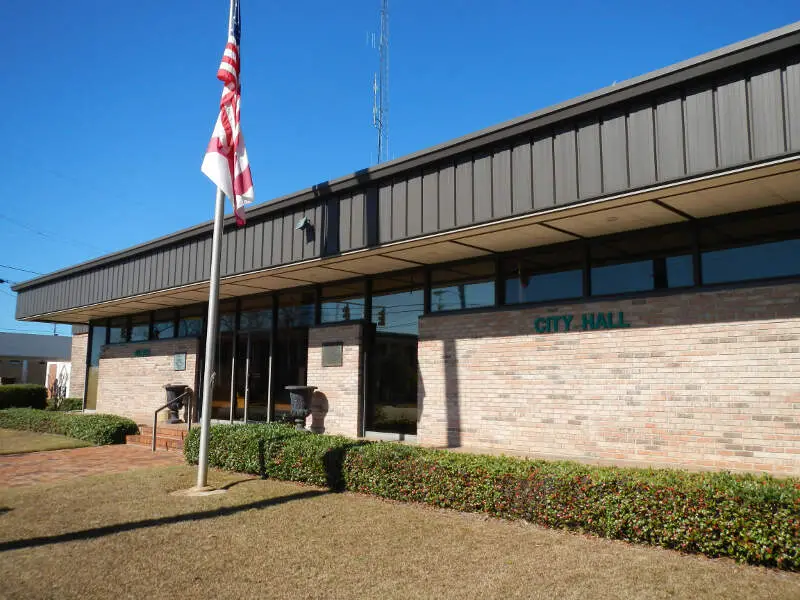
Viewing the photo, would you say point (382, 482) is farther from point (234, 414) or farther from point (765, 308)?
point (234, 414)

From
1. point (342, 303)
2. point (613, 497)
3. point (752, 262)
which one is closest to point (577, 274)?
point (752, 262)

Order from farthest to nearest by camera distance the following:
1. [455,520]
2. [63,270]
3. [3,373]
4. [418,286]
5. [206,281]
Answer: [3,373] → [63,270] → [206,281] → [418,286] → [455,520]

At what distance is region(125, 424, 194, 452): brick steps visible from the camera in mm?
13234

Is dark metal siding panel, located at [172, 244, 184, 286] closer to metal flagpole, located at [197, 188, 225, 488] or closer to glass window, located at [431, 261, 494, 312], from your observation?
metal flagpole, located at [197, 188, 225, 488]

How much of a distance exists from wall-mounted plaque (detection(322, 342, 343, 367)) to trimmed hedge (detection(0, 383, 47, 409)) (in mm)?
16486

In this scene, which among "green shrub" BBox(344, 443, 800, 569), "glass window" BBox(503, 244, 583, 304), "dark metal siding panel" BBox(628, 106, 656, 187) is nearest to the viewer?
"green shrub" BBox(344, 443, 800, 569)

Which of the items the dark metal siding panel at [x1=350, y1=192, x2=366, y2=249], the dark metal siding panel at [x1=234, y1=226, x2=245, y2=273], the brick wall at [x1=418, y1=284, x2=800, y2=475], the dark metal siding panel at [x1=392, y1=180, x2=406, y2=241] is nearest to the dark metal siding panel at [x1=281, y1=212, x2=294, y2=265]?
the dark metal siding panel at [x1=234, y1=226, x2=245, y2=273]

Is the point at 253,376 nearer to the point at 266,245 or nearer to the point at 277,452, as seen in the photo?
the point at 266,245

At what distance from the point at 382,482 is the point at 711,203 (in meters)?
5.10

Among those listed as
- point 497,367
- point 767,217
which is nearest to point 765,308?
point 767,217

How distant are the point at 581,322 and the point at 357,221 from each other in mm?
3630

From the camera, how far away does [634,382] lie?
8.27 metres

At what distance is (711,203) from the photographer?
7383mm

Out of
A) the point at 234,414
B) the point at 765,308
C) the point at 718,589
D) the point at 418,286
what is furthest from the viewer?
the point at 234,414
